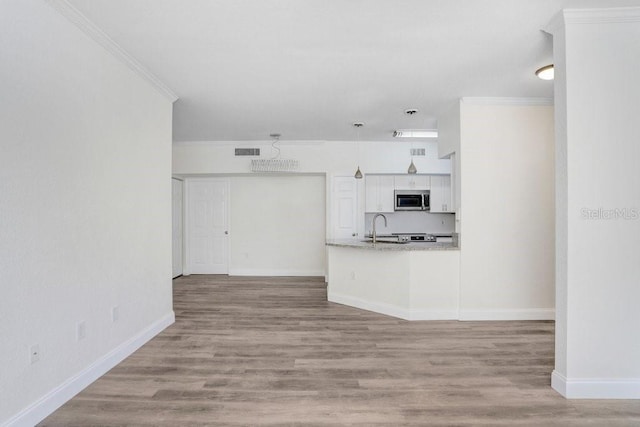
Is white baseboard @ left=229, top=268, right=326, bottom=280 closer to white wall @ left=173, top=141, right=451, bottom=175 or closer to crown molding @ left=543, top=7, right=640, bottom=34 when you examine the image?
white wall @ left=173, top=141, right=451, bottom=175

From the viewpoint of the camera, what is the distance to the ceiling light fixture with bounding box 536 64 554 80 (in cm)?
329

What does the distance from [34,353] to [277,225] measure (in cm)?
531

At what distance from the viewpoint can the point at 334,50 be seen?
2.98 metres

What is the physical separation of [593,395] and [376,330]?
1928 mm

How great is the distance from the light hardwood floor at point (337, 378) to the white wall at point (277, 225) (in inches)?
116

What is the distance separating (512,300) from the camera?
13.8 ft

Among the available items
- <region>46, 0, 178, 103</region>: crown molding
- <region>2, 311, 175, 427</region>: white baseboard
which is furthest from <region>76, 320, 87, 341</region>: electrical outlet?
<region>46, 0, 178, 103</region>: crown molding

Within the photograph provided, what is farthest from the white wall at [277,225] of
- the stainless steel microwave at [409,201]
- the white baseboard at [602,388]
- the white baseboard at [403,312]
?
the white baseboard at [602,388]

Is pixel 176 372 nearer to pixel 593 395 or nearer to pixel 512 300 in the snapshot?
pixel 593 395

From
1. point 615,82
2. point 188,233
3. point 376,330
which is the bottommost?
point 376,330

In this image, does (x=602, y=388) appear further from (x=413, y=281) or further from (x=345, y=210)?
(x=345, y=210)

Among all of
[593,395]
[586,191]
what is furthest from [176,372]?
[586,191]

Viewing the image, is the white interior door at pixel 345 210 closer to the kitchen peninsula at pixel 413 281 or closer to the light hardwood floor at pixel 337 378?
the kitchen peninsula at pixel 413 281

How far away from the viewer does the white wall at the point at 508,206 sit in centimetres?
417
